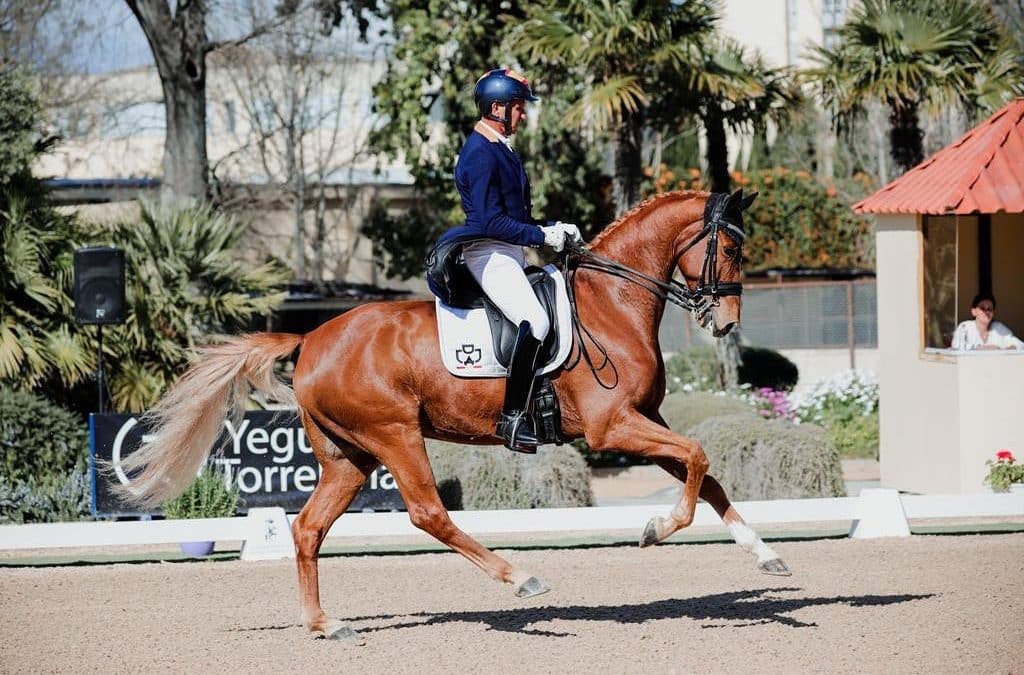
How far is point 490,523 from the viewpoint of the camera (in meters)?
11.3

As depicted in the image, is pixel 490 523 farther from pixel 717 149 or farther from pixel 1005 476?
pixel 717 149

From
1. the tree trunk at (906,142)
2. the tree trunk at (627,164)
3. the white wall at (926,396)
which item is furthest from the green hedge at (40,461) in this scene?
the tree trunk at (906,142)

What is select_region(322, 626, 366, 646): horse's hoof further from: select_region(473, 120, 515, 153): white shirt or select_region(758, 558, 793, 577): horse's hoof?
select_region(473, 120, 515, 153): white shirt

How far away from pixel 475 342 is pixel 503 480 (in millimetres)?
5454

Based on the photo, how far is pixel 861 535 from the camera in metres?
11.7

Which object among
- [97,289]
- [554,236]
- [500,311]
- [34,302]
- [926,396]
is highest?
[554,236]

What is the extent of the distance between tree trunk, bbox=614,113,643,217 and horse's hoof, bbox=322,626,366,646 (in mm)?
12188

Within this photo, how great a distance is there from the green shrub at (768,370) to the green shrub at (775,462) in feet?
29.3

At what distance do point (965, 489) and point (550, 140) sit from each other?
1154 centimetres

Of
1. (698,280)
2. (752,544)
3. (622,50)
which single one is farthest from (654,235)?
(622,50)

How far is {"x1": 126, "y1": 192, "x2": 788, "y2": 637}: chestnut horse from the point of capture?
7.87 metres

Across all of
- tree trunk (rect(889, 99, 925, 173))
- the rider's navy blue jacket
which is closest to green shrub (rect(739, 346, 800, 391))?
tree trunk (rect(889, 99, 925, 173))

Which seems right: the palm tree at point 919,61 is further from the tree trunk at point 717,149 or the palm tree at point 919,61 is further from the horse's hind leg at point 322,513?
the horse's hind leg at point 322,513

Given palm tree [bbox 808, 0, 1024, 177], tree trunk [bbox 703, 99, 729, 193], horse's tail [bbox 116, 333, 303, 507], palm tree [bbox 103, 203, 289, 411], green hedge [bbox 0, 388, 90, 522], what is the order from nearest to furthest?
1. horse's tail [bbox 116, 333, 303, 507]
2. green hedge [bbox 0, 388, 90, 522]
3. palm tree [bbox 103, 203, 289, 411]
4. palm tree [bbox 808, 0, 1024, 177]
5. tree trunk [bbox 703, 99, 729, 193]
